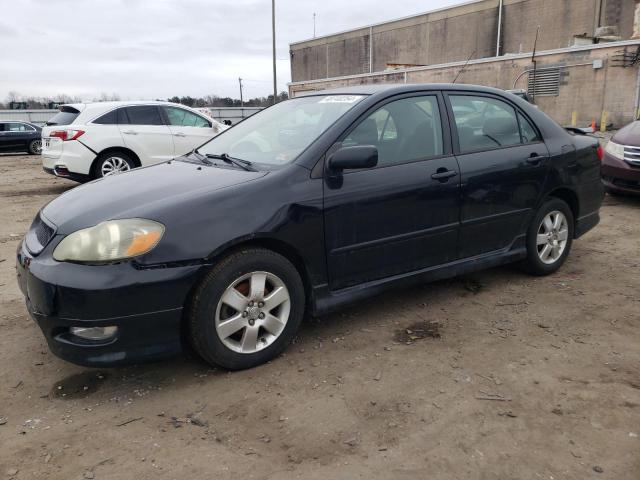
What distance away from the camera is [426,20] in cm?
5219

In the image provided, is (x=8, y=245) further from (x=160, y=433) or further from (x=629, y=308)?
(x=629, y=308)

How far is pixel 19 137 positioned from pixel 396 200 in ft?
66.3

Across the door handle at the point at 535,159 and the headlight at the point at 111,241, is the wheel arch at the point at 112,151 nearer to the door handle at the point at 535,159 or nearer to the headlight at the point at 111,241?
the headlight at the point at 111,241

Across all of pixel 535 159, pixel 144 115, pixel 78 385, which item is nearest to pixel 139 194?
pixel 78 385

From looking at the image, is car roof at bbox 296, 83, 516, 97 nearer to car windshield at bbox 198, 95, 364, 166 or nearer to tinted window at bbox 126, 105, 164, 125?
car windshield at bbox 198, 95, 364, 166

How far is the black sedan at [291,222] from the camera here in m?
2.70

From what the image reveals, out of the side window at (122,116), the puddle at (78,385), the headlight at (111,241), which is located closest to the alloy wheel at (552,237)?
the headlight at (111,241)

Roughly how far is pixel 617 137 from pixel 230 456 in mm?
7889

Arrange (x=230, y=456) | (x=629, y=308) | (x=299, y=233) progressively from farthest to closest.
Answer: (x=629, y=308) → (x=299, y=233) → (x=230, y=456)

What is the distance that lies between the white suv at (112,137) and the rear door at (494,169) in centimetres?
601

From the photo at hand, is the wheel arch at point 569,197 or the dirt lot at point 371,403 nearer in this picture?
the dirt lot at point 371,403

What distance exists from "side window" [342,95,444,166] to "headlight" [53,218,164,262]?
1.34 meters

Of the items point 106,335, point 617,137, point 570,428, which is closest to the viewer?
point 570,428

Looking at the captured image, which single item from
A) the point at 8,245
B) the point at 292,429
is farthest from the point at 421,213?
the point at 8,245
